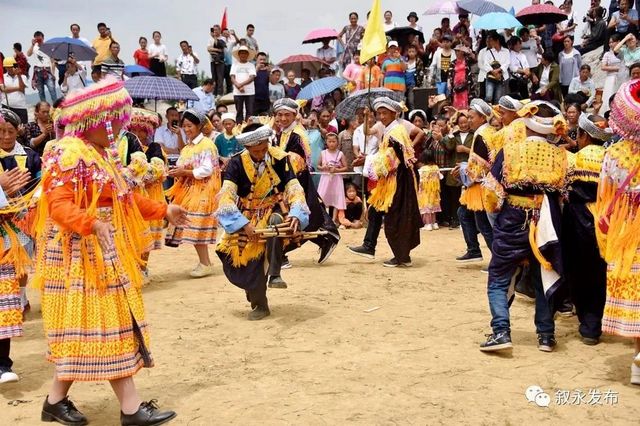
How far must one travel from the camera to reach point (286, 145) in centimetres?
933

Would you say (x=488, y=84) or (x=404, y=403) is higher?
(x=488, y=84)

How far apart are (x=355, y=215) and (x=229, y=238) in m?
6.74

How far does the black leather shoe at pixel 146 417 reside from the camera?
456cm

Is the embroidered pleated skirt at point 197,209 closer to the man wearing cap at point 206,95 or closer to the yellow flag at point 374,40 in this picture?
the yellow flag at point 374,40

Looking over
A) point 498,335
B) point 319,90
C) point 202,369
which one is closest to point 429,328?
point 498,335

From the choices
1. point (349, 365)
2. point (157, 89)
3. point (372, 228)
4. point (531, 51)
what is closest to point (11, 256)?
point (349, 365)

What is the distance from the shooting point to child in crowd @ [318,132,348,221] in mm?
13281

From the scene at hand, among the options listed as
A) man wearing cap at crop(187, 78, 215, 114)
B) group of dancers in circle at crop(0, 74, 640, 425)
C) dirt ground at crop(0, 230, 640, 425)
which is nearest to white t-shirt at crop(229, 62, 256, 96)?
man wearing cap at crop(187, 78, 215, 114)

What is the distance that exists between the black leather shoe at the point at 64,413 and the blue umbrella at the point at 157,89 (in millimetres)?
8937

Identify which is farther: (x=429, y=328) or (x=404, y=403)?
(x=429, y=328)

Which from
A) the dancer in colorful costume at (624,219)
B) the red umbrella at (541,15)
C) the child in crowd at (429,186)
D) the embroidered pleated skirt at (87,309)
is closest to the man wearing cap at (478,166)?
the dancer in colorful costume at (624,219)

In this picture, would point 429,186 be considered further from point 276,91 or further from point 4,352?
point 4,352

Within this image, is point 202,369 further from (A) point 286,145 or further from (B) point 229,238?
(A) point 286,145

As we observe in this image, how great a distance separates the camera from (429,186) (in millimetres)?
12812
